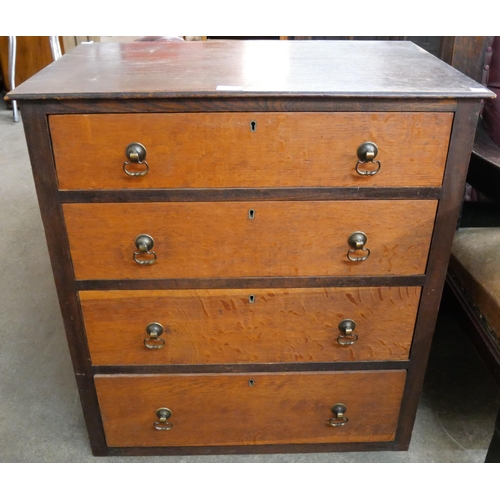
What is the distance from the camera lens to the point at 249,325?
3.88ft

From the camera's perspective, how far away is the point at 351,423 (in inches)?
51.8

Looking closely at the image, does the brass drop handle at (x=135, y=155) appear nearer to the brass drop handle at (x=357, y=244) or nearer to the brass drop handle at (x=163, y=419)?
the brass drop handle at (x=357, y=244)

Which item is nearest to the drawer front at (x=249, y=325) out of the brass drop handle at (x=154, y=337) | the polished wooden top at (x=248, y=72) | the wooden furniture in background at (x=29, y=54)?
the brass drop handle at (x=154, y=337)

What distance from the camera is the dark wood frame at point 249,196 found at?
0.95 meters

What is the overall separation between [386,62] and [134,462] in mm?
1144

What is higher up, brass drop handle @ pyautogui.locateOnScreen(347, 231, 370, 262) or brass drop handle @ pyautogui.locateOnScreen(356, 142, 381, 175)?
brass drop handle @ pyautogui.locateOnScreen(356, 142, 381, 175)

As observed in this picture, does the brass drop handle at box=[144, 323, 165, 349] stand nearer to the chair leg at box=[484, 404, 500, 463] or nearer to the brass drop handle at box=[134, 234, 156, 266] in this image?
the brass drop handle at box=[134, 234, 156, 266]

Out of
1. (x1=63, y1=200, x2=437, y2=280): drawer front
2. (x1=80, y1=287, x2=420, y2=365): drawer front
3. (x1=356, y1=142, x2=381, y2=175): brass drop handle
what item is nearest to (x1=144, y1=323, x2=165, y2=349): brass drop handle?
(x1=80, y1=287, x2=420, y2=365): drawer front

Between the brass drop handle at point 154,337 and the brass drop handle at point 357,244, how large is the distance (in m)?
0.45

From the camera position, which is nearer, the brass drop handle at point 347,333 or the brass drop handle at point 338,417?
the brass drop handle at point 347,333

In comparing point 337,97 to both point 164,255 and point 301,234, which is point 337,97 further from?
point 164,255

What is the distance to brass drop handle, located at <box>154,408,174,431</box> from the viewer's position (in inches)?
50.3

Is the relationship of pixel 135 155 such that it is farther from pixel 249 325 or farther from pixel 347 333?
pixel 347 333

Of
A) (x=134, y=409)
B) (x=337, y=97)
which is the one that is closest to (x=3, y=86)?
(x=134, y=409)
